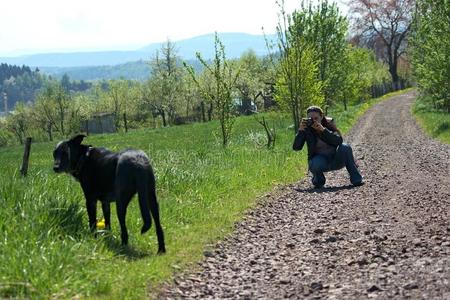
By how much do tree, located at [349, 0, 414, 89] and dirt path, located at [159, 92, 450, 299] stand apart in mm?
68473

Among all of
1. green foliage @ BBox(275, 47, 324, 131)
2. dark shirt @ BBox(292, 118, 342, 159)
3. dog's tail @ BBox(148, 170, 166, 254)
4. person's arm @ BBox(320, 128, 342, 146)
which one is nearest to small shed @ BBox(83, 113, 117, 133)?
green foliage @ BBox(275, 47, 324, 131)

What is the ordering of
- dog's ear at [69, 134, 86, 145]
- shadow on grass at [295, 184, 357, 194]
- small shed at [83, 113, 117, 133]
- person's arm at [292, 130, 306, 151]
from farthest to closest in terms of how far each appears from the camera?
1. small shed at [83, 113, 117, 133]
2. person's arm at [292, 130, 306, 151]
3. shadow on grass at [295, 184, 357, 194]
4. dog's ear at [69, 134, 86, 145]

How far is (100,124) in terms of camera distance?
98938mm

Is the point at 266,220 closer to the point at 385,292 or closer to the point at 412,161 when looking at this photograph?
the point at 385,292

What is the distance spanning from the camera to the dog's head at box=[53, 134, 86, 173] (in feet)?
25.9

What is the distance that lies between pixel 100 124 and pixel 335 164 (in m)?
89.5

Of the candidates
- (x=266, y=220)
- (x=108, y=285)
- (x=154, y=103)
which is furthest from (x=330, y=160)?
(x=154, y=103)

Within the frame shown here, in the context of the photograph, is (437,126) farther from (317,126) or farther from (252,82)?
(252,82)

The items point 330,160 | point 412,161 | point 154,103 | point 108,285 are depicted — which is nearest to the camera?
point 108,285

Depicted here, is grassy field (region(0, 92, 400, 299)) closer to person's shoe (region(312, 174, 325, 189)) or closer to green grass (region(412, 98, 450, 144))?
person's shoe (region(312, 174, 325, 189))

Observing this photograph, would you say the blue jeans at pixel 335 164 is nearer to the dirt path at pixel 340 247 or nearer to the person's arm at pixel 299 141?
the dirt path at pixel 340 247

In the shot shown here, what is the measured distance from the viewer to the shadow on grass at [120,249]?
23.1 feet

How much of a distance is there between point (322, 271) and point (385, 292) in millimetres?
1243

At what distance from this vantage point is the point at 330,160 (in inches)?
508
